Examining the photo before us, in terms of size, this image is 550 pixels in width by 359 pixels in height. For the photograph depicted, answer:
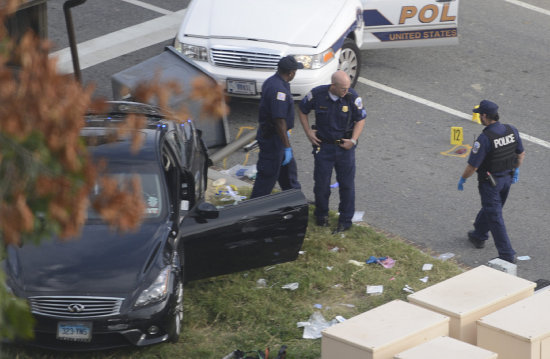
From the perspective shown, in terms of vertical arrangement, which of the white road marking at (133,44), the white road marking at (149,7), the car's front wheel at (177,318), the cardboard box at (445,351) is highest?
the white road marking at (149,7)

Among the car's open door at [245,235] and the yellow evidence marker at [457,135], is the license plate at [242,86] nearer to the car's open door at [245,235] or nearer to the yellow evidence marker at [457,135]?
the yellow evidence marker at [457,135]

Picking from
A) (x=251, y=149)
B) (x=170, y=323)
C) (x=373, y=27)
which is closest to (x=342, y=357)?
(x=170, y=323)

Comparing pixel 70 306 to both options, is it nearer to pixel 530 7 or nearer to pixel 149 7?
pixel 149 7

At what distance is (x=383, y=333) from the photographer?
6.25 meters

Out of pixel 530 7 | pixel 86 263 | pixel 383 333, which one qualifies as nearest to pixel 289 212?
pixel 86 263

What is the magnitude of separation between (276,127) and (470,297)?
3.65m

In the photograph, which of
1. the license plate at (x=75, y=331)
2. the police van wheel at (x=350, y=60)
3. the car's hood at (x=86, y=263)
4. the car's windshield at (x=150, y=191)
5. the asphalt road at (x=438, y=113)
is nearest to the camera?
the license plate at (x=75, y=331)

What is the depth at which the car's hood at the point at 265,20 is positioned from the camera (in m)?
12.3

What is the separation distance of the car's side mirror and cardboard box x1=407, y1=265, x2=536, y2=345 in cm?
214

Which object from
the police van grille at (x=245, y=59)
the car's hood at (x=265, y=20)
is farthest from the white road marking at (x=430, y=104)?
the police van grille at (x=245, y=59)

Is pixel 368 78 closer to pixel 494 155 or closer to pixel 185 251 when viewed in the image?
pixel 494 155

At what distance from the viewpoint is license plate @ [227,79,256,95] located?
12.0 meters

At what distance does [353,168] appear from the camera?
32.4 feet

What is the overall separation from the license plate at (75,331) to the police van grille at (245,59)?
5.61 metres
